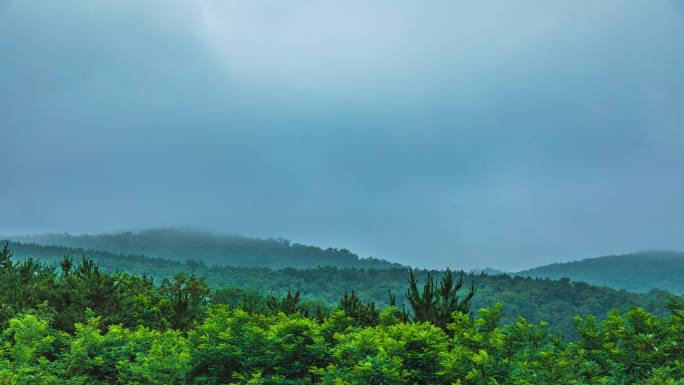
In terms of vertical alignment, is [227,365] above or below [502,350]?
below

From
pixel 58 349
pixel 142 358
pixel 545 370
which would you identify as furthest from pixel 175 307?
pixel 545 370

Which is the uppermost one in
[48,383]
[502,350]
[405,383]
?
[502,350]

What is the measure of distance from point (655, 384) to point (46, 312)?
72.1ft

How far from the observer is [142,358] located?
18328 mm

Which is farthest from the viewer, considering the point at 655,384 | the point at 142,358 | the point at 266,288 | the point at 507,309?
the point at 266,288

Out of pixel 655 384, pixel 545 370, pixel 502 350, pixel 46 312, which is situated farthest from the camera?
pixel 46 312

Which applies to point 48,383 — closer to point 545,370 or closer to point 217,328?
point 217,328

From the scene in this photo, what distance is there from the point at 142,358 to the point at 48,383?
2640mm

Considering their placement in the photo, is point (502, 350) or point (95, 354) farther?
point (95, 354)

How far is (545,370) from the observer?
1465 cm

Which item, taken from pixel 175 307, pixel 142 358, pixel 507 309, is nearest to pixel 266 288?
pixel 507 309

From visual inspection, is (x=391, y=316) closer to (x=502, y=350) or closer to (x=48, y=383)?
(x=502, y=350)

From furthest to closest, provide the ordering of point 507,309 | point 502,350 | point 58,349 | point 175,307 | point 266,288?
point 266,288 < point 507,309 < point 175,307 < point 58,349 < point 502,350

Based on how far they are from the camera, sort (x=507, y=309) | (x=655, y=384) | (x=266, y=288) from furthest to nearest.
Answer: (x=266, y=288) < (x=507, y=309) < (x=655, y=384)
